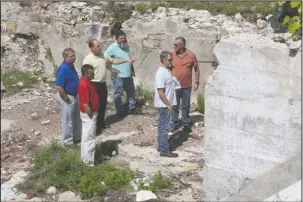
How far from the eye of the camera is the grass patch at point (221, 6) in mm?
10750

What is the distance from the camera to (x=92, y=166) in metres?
7.61

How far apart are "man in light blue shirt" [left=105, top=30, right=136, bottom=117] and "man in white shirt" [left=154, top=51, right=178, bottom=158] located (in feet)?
5.45

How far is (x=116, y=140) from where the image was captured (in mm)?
8906

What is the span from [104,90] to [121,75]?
27.3 inches

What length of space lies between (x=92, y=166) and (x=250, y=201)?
88.2 inches

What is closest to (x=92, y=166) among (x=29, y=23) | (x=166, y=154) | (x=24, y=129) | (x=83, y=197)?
(x=83, y=197)

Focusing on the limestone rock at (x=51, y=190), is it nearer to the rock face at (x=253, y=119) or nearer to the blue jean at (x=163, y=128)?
the blue jean at (x=163, y=128)

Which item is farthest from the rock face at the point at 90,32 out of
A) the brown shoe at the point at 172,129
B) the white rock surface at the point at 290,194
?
the white rock surface at the point at 290,194

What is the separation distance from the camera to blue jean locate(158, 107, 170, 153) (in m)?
8.12

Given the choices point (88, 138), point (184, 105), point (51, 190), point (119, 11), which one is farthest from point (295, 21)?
point (119, 11)

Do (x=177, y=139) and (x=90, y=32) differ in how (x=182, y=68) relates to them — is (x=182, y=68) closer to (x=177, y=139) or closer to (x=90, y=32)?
(x=177, y=139)

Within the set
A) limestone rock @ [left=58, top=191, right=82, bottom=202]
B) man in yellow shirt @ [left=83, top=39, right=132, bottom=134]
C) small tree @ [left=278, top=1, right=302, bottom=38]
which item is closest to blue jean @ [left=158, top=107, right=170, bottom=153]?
man in yellow shirt @ [left=83, top=39, right=132, bottom=134]

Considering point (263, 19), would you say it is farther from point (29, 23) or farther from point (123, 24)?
point (29, 23)

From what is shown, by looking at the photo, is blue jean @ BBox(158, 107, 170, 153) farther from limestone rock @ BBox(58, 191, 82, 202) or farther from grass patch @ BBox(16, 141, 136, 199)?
limestone rock @ BBox(58, 191, 82, 202)
